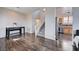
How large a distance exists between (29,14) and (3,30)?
3.10 meters

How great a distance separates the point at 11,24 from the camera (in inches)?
365

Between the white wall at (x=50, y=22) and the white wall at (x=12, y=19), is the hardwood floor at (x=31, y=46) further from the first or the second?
the white wall at (x=12, y=19)

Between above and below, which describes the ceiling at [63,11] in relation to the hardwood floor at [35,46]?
above

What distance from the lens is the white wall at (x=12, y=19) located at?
27.2 ft

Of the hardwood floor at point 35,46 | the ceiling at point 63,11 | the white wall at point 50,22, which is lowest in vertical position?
the hardwood floor at point 35,46

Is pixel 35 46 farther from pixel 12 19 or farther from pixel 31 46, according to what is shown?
pixel 12 19

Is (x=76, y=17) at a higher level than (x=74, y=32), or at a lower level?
higher

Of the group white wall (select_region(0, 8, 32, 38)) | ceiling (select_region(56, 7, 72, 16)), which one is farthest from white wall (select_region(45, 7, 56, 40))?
white wall (select_region(0, 8, 32, 38))

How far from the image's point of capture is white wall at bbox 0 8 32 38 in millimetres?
8281

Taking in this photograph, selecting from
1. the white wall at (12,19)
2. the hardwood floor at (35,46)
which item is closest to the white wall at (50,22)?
the hardwood floor at (35,46)

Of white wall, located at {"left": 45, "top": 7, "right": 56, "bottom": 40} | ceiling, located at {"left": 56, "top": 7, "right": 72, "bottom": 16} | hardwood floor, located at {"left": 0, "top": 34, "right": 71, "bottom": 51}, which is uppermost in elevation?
ceiling, located at {"left": 56, "top": 7, "right": 72, "bottom": 16}

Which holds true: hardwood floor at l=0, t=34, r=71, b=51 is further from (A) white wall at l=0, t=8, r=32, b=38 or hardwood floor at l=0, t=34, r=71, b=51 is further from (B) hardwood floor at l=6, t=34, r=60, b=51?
(A) white wall at l=0, t=8, r=32, b=38
